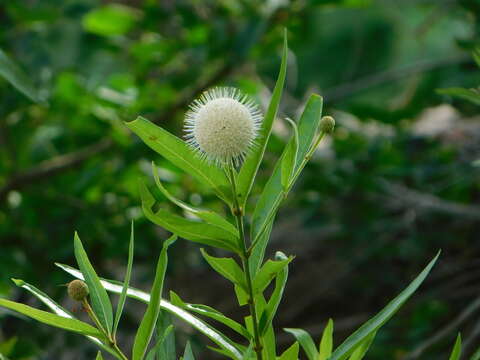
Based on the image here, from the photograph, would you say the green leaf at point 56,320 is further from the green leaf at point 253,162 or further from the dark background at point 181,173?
the dark background at point 181,173

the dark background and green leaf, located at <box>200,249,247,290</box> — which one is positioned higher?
green leaf, located at <box>200,249,247,290</box>

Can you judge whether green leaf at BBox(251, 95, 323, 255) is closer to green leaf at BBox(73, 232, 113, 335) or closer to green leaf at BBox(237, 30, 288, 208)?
green leaf at BBox(237, 30, 288, 208)

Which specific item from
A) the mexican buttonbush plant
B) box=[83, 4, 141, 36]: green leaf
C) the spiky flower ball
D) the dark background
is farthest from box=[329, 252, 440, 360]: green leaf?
box=[83, 4, 141, 36]: green leaf

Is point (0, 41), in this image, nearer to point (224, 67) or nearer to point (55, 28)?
point (55, 28)

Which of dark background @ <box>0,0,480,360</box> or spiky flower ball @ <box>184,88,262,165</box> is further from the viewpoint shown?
dark background @ <box>0,0,480,360</box>

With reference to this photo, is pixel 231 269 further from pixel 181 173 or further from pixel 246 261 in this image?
pixel 181 173

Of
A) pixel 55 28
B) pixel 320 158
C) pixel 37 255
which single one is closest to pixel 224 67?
pixel 320 158

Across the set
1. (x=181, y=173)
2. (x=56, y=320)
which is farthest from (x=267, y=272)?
(x=181, y=173)
